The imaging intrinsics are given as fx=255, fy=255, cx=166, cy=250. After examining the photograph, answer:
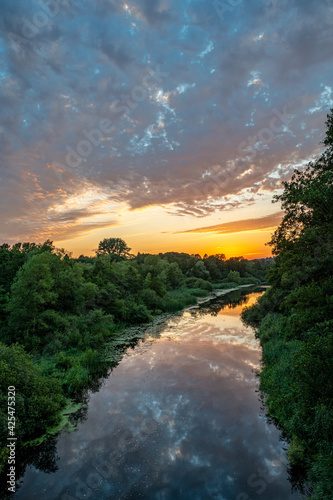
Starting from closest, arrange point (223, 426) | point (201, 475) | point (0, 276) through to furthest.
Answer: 1. point (201, 475)
2. point (223, 426)
3. point (0, 276)

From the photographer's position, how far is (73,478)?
33.5 feet

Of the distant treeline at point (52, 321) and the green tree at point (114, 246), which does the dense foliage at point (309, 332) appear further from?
the green tree at point (114, 246)

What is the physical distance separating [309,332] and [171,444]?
26.8 ft

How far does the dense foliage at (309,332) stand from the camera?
8148 millimetres

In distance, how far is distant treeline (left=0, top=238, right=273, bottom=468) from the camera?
1244 cm

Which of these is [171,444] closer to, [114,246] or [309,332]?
[309,332]

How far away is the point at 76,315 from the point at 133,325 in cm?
903

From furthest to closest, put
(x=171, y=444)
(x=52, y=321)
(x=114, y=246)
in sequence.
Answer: (x=114, y=246)
(x=52, y=321)
(x=171, y=444)

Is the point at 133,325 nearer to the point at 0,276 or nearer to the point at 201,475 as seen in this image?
the point at 0,276

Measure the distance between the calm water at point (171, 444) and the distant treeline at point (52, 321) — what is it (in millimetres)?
1911

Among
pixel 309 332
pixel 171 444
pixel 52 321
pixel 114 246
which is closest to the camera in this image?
pixel 309 332

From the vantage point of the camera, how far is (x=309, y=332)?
10.2 m

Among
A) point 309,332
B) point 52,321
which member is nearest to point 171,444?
point 309,332

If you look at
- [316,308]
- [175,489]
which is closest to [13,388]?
[175,489]
